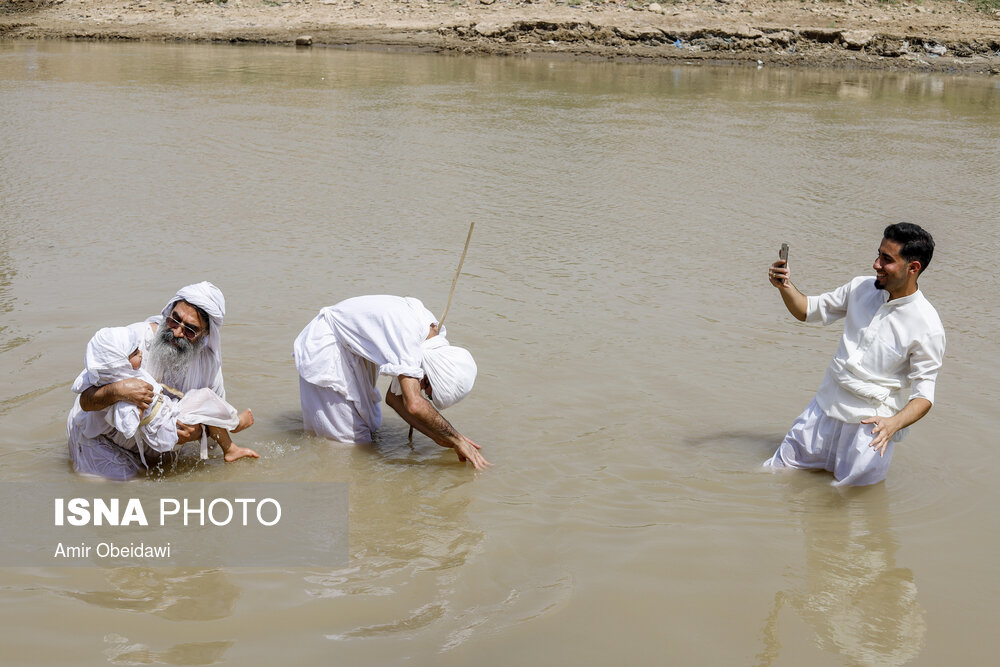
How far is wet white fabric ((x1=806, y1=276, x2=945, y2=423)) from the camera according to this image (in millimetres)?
3793

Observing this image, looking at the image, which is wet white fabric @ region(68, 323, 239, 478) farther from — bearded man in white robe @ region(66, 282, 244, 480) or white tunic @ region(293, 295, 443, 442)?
white tunic @ region(293, 295, 443, 442)

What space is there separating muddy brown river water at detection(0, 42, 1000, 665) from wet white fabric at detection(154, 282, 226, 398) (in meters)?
0.36

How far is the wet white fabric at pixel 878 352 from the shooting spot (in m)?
3.79

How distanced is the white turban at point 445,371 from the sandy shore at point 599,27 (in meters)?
18.3

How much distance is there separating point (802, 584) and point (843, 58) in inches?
804

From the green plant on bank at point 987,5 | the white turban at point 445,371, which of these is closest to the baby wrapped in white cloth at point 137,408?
the white turban at point 445,371

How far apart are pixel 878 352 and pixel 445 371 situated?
1.75 meters

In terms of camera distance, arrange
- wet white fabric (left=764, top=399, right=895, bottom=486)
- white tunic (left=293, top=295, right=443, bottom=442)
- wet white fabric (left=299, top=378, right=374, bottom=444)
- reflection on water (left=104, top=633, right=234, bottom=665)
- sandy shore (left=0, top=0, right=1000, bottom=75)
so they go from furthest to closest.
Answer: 1. sandy shore (left=0, top=0, right=1000, bottom=75)
2. wet white fabric (left=299, top=378, right=374, bottom=444)
3. white tunic (left=293, top=295, right=443, bottom=442)
4. wet white fabric (left=764, top=399, right=895, bottom=486)
5. reflection on water (left=104, top=633, right=234, bottom=665)

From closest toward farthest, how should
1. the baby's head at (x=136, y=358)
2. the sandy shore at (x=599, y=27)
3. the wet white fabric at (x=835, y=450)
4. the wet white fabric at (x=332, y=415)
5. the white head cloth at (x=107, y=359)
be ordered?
the white head cloth at (x=107, y=359)
the baby's head at (x=136, y=358)
the wet white fabric at (x=835, y=450)
the wet white fabric at (x=332, y=415)
the sandy shore at (x=599, y=27)

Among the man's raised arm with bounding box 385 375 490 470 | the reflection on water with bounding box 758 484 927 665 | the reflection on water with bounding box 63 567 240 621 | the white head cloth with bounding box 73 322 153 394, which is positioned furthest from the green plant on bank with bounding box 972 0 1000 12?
the reflection on water with bounding box 63 567 240 621

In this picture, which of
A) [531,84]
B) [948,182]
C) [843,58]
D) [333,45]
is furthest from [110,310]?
[843,58]

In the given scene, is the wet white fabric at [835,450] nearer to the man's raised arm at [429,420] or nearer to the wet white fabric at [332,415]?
the man's raised arm at [429,420]

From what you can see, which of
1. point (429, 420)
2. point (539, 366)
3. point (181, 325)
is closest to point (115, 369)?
point (181, 325)

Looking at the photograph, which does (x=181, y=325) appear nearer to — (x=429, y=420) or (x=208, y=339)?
(x=208, y=339)
